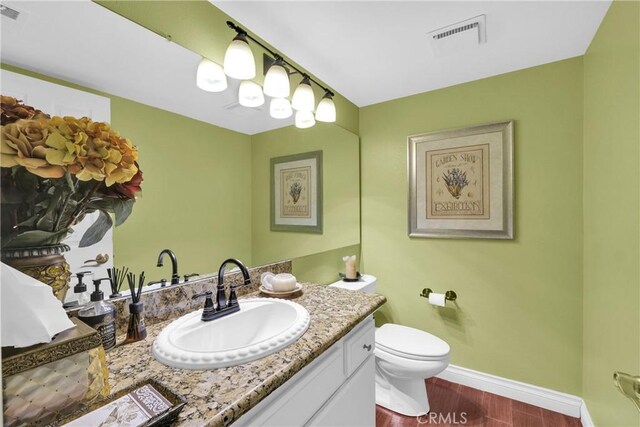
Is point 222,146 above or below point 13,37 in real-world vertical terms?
below

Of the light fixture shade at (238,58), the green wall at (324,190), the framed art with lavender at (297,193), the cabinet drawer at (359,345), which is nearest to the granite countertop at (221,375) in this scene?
the cabinet drawer at (359,345)

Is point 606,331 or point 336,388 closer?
point 336,388

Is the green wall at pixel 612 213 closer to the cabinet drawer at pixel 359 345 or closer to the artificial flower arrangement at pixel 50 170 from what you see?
the cabinet drawer at pixel 359 345

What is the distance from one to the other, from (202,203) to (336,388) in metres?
0.92

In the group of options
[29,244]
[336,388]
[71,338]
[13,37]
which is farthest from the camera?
[336,388]

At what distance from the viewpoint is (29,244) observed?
64cm

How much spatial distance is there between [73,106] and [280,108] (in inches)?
39.1

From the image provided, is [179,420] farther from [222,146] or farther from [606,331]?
[606,331]

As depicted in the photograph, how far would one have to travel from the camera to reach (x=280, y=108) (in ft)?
5.29

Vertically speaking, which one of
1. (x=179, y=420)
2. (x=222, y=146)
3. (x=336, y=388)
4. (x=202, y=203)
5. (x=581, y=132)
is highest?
(x=581, y=132)

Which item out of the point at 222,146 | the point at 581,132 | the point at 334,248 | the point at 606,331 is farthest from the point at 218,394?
the point at 581,132

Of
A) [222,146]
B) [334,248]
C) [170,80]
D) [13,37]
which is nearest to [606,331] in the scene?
[334,248]

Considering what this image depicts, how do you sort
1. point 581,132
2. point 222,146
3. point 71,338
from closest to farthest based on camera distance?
point 71,338, point 222,146, point 581,132

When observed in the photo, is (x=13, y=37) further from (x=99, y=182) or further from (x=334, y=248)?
(x=334, y=248)
